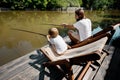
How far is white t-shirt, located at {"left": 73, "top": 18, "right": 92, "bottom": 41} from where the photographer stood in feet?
15.0

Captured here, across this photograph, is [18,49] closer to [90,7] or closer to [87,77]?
[87,77]

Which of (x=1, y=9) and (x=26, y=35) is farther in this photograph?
(x=1, y=9)

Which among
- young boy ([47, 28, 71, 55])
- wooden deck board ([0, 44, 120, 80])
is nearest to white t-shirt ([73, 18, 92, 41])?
young boy ([47, 28, 71, 55])

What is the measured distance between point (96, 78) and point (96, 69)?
0.42 meters

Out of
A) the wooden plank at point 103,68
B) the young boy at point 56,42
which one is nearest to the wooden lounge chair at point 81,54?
the young boy at point 56,42

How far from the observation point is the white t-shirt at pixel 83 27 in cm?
458

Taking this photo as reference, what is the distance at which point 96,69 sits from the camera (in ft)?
15.0

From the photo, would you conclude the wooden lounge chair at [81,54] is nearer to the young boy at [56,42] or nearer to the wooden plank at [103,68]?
the young boy at [56,42]

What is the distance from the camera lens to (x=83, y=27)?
4.64 m

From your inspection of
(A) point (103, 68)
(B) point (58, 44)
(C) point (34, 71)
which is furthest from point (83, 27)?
(C) point (34, 71)

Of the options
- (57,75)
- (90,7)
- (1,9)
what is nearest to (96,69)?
(57,75)

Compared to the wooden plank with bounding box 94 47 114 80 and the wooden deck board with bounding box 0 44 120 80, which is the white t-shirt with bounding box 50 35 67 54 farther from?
the wooden plank with bounding box 94 47 114 80

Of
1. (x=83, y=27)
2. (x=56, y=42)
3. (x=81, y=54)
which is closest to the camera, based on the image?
(x=81, y=54)

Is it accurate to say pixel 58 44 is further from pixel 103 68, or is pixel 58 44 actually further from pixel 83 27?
pixel 103 68
